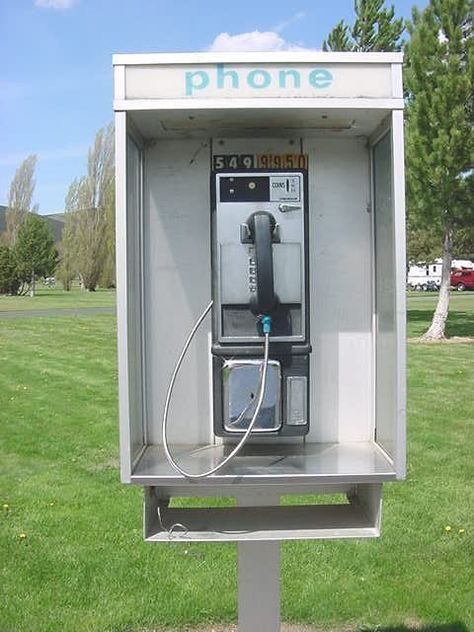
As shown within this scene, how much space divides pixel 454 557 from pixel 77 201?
4415 centimetres

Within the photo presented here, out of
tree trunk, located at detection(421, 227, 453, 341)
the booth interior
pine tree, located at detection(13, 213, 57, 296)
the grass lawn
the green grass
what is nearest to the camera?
the booth interior

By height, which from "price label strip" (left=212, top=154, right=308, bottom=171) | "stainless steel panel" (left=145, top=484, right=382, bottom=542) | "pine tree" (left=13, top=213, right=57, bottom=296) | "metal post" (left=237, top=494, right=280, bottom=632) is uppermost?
"pine tree" (left=13, top=213, right=57, bottom=296)

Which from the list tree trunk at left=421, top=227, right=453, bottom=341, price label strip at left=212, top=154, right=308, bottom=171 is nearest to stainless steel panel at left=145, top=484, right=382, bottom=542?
price label strip at left=212, top=154, right=308, bottom=171

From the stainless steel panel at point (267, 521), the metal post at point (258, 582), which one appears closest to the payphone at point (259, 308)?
the stainless steel panel at point (267, 521)

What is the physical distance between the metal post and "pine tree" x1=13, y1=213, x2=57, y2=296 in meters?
44.2

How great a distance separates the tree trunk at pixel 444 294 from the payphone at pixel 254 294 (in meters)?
11.7

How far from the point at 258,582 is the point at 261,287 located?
3.46 feet

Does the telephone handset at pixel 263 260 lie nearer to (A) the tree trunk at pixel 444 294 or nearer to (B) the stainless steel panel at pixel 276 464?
(B) the stainless steel panel at pixel 276 464

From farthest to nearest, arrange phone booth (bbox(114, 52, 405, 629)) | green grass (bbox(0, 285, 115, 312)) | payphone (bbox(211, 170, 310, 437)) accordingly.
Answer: green grass (bbox(0, 285, 115, 312))
payphone (bbox(211, 170, 310, 437))
phone booth (bbox(114, 52, 405, 629))

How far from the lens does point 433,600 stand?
352 centimetres

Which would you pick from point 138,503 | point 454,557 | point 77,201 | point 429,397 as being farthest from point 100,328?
point 77,201

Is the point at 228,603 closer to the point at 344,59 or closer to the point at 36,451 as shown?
the point at 344,59

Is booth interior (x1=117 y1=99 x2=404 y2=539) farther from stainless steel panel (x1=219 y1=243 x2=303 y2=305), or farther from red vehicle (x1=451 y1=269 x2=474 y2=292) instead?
red vehicle (x1=451 y1=269 x2=474 y2=292)

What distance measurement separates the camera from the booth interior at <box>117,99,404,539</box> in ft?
9.05
